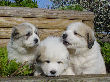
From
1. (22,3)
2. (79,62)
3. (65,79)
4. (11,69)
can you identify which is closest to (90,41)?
(79,62)

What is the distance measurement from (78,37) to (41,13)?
102 inches

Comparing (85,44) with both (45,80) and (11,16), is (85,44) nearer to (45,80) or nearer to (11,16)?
(45,80)

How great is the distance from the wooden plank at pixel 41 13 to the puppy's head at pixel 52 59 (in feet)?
9.06

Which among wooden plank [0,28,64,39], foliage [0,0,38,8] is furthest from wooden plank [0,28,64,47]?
foliage [0,0,38,8]

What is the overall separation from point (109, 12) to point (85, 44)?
4.98 metres

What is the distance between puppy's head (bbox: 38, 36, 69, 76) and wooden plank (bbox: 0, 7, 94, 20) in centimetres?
276

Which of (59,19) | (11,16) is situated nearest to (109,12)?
(59,19)

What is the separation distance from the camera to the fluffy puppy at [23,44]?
5.23 meters

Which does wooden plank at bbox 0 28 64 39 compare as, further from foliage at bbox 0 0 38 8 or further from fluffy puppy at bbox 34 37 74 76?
fluffy puppy at bbox 34 37 74 76

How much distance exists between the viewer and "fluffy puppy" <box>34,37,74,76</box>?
15.2ft

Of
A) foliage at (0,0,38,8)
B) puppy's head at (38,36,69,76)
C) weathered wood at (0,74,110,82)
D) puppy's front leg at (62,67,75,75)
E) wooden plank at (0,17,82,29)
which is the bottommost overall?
puppy's front leg at (62,67,75,75)

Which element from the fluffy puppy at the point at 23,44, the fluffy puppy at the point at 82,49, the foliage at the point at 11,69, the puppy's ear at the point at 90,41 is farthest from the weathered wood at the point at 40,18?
the foliage at the point at 11,69

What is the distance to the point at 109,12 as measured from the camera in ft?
32.3

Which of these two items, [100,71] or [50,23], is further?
[50,23]
